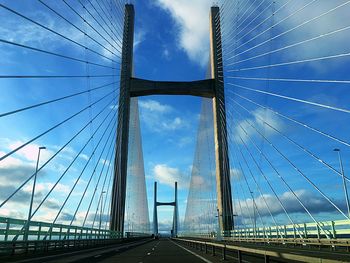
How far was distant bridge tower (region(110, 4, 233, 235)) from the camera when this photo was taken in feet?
120

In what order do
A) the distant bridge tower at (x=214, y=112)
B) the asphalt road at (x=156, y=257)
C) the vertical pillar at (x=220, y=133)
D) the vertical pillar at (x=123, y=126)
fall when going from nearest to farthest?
the asphalt road at (x=156, y=257) < the vertical pillar at (x=123, y=126) < the distant bridge tower at (x=214, y=112) < the vertical pillar at (x=220, y=133)

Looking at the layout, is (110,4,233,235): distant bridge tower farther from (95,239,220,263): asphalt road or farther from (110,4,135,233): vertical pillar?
Answer: (95,239,220,263): asphalt road

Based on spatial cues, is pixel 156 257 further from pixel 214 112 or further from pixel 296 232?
pixel 214 112

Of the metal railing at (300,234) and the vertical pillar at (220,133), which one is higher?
the vertical pillar at (220,133)

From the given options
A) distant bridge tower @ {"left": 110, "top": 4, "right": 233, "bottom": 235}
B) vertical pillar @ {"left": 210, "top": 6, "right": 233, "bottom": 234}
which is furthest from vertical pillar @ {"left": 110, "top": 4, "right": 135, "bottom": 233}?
vertical pillar @ {"left": 210, "top": 6, "right": 233, "bottom": 234}

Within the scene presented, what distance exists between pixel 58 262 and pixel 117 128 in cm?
2019

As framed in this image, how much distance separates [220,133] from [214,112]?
247 cm

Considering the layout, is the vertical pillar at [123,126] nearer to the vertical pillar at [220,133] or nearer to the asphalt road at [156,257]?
the vertical pillar at [220,133]

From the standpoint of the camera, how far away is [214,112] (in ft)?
130

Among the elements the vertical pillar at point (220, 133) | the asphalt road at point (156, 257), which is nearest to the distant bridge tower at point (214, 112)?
the vertical pillar at point (220, 133)

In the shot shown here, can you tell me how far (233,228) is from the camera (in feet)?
134

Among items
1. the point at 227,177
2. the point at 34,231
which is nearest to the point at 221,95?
the point at 227,177

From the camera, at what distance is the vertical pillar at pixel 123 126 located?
36.1 meters

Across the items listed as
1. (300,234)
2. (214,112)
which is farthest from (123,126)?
(300,234)
